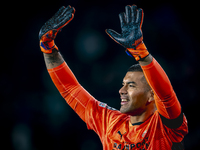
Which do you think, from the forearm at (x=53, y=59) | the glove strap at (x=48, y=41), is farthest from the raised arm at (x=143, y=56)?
the forearm at (x=53, y=59)

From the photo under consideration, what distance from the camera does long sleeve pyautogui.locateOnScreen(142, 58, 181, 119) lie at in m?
1.21

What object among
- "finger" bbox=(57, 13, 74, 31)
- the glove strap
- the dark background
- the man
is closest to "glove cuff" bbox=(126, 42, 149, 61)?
the man

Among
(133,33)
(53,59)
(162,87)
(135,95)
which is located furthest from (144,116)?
(53,59)

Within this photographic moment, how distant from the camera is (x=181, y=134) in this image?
1365mm

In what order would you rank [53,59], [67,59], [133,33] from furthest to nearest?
[67,59] → [53,59] → [133,33]

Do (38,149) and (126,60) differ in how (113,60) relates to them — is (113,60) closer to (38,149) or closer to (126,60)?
(126,60)

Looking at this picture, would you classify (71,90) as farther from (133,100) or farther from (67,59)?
(67,59)

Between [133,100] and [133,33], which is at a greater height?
[133,33]

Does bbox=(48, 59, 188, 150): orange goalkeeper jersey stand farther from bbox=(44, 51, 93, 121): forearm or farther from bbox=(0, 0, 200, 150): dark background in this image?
bbox=(0, 0, 200, 150): dark background

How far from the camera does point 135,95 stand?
1.51 m

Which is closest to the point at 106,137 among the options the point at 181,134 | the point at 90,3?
the point at 181,134

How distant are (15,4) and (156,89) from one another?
228 cm

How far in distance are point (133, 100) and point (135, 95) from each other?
0.12 feet

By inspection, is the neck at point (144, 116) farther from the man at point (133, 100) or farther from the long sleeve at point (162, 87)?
the long sleeve at point (162, 87)
